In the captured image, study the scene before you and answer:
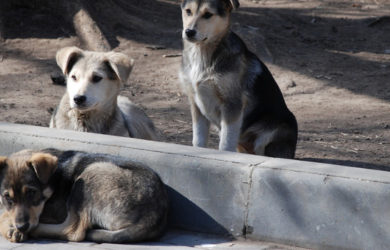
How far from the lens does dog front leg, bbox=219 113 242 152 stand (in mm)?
6801

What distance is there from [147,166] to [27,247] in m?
1.04

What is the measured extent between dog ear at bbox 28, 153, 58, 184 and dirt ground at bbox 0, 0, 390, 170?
269cm

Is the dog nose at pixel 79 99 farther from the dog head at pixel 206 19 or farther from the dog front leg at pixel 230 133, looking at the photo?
the dog front leg at pixel 230 133

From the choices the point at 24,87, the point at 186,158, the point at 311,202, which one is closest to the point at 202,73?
the point at 186,158

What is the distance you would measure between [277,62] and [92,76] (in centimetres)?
499

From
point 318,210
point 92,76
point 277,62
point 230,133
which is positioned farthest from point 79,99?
point 277,62

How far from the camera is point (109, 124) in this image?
257 inches

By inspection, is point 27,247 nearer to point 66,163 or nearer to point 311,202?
point 66,163

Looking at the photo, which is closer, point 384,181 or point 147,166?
point 384,181

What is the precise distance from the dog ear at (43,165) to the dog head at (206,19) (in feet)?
6.98

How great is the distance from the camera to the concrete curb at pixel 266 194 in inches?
186

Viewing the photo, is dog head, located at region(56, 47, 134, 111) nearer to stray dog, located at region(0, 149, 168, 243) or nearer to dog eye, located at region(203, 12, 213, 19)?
dog eye, located at region(203, 12, 213, 19)

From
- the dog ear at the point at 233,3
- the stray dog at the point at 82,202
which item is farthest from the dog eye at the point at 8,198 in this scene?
the dog ear at the point at 233,3

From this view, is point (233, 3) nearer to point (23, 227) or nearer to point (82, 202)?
point (82, 202)
